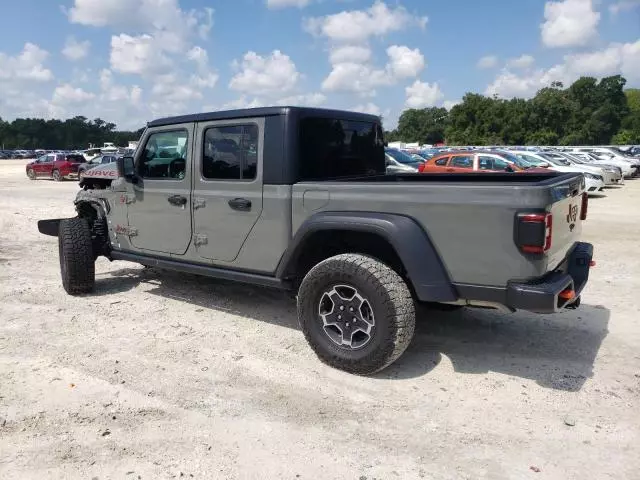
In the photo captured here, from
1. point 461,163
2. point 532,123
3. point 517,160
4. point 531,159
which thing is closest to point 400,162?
point 461,163

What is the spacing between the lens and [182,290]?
6281mm

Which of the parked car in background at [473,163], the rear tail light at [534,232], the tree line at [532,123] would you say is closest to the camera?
the rear tail light at [534,232]

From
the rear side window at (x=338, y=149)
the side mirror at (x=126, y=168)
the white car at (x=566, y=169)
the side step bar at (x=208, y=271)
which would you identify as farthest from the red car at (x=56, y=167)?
the rear side window at (x=338, y=149)

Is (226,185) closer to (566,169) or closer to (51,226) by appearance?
(51,226)

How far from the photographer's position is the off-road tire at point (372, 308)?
3686mm

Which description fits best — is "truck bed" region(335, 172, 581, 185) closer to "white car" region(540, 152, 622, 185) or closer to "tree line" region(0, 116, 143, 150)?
"white car" region(540, 152, 622, 185)

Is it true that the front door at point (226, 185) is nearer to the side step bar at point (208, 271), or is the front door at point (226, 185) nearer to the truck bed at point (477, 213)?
the side step bar at point (208, 271)

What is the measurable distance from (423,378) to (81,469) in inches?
91.1

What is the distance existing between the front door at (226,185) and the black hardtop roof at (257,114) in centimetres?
5

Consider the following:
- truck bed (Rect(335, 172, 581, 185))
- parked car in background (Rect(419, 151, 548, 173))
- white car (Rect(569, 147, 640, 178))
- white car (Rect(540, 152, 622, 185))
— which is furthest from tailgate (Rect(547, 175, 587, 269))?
white car (Rect(569, 147, 640, 178))

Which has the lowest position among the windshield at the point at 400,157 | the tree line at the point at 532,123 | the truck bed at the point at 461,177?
the truck bed at the point at 461,177

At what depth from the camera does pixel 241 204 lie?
4496 millimetres

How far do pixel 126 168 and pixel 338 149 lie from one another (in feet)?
7.24

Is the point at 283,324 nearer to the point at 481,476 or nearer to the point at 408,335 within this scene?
the point at 408,335
